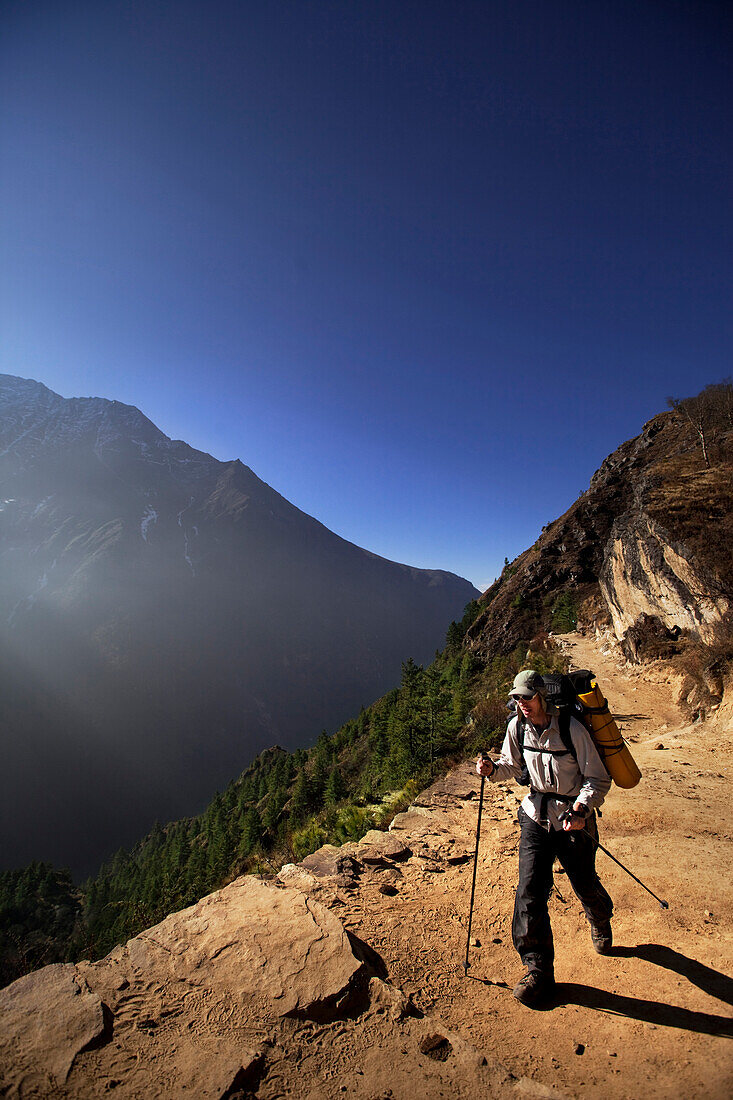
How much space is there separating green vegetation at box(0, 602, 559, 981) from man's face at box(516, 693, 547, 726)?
6384 mm

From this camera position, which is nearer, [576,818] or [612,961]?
→ [576,818]

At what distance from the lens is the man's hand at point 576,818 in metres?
3.94

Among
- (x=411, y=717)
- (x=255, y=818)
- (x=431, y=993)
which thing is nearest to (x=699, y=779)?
(x=431, y=993)

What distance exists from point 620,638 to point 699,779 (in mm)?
18984

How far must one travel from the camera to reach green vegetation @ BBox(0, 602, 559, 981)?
487 inches

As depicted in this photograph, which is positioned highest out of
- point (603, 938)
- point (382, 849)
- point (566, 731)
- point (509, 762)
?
point (566, 731)

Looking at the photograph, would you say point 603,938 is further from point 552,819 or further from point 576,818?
point 576,818

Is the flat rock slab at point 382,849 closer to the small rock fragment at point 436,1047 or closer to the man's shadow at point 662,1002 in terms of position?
the man's shadow at point 662,1002

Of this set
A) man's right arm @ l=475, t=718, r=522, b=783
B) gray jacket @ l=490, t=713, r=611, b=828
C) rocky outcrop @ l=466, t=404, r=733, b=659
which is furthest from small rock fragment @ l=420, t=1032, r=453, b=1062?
rocky outcrop @ l=466, t=404, r=733, b=659

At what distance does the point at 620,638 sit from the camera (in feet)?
86.5

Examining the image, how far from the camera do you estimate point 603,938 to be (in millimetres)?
4285

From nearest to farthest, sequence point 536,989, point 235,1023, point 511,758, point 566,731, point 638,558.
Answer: point 235,1023 → point 536,989 → point 566,731 → point 511,758 → point 638,558

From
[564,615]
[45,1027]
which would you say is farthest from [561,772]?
[564,615]

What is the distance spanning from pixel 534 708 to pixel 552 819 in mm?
1065
